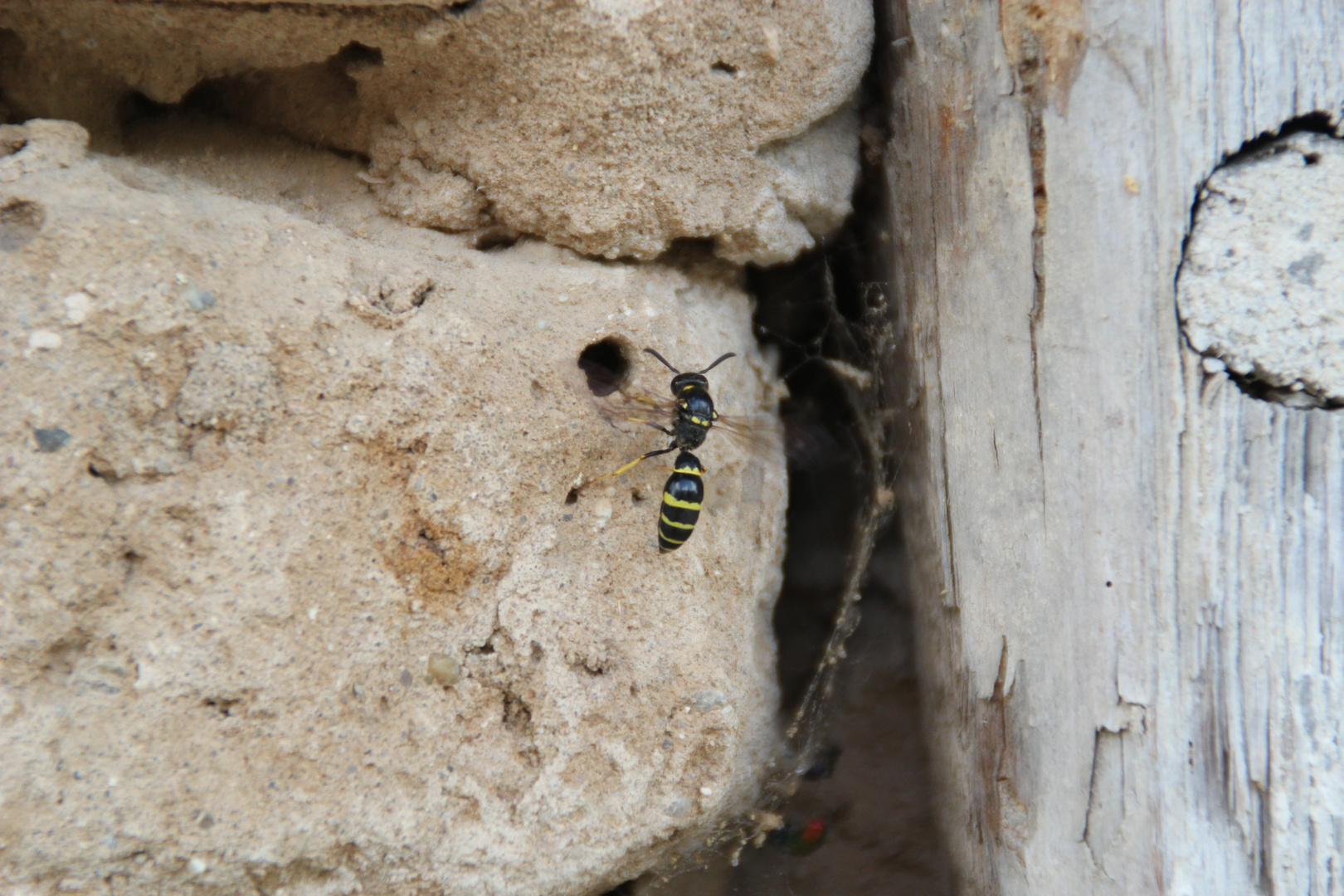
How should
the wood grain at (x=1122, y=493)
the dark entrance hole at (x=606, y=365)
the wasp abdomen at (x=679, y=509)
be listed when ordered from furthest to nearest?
1. the dark entrance hole at (x=606, y=365)
2. the wasp abdomen at (x=679, y=509)
3. the wood grain at (x=1122, y=493)

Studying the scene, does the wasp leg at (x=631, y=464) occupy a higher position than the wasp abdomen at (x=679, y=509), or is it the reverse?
the wasp leg at (x=631, y=464)

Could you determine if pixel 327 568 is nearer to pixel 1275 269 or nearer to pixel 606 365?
pixel 606 365

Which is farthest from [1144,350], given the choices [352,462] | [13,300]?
[13,300]

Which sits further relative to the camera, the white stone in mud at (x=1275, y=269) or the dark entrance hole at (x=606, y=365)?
the dark entrance hole at (x=606, y=365)

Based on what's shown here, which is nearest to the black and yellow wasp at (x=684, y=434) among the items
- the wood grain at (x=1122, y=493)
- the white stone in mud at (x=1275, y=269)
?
the wood grain at (x=1122, y=493)

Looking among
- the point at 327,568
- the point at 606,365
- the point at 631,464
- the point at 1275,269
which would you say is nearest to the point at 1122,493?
the point at 1275,269

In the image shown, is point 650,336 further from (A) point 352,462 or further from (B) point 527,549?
(A) point 352,462

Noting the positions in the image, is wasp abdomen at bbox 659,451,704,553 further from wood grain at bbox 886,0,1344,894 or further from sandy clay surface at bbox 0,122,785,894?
wood grain at bbox 886,0,1344,894

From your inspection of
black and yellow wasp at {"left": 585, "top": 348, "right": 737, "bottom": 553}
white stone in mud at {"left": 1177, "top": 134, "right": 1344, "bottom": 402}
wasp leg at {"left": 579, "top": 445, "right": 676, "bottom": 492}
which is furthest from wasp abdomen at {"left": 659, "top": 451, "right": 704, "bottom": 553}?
white stone in mud at {"left": 1177, "top": 134, "right": 1344, "bottom": 402}

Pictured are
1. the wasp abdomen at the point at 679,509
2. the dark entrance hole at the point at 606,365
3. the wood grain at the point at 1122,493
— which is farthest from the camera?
the dark entrance hole at the point at 606,365

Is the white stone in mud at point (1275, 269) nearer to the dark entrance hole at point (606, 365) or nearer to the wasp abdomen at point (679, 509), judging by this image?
the wasp abdomen at point (679, 509)
